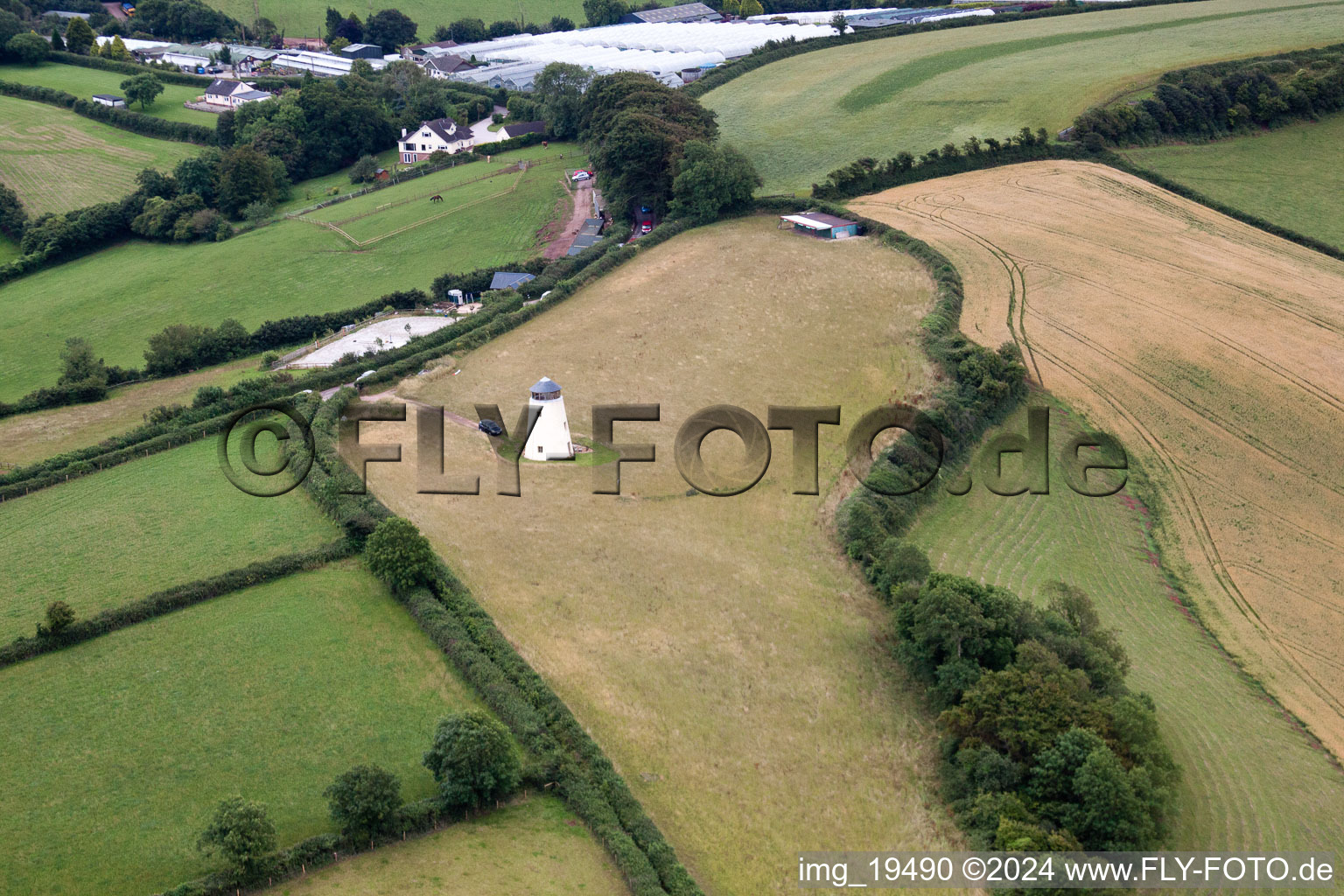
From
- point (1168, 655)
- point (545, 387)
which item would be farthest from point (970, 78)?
point (1168, 655)

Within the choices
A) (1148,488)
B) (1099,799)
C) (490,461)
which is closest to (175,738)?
(490,461)

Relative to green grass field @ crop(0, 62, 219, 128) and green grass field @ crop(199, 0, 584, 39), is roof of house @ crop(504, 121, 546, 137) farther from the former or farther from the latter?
→ green grass field @ crop(199, 0, 584, 39)

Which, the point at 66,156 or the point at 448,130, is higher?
the point at 448,130

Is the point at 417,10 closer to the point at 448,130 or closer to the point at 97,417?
the point at 448,130

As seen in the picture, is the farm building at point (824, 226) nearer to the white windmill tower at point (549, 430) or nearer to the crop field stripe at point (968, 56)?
the crop field stripe at point (968, 56)

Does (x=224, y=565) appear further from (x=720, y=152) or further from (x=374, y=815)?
(x=720, y=152)

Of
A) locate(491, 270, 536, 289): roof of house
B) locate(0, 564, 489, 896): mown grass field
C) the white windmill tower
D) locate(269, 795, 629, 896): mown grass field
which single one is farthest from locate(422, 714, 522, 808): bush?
locate(491, 270, 536, 289): roof of house
